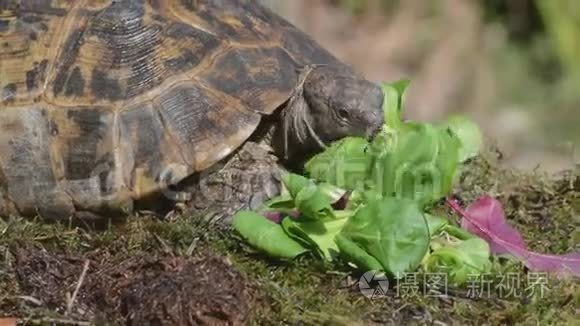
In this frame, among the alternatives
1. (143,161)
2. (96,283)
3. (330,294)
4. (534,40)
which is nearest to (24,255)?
(96,283)

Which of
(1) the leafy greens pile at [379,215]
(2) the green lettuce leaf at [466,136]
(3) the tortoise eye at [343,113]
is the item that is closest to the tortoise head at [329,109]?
(3) the tortoise eye at [343,113]

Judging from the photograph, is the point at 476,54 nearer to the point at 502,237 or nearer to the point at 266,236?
the point at 502,237

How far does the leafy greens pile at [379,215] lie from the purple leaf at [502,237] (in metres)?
0.08

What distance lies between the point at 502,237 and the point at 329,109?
2.44ft

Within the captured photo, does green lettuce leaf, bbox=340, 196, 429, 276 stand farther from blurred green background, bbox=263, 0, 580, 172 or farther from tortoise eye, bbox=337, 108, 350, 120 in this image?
blurred green background, bbox=263, 0, 580, 172

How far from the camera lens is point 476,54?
27.4 ft

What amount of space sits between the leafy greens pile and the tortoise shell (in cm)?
36

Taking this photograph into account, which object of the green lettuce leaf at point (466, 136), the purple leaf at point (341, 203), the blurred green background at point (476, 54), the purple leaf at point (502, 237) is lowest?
the blurred green background at point (476, 54)

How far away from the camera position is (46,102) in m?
3.94

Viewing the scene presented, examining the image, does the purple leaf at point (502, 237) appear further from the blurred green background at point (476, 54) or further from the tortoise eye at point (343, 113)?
the blurred green background at point (476, 54)

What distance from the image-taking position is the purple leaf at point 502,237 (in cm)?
352

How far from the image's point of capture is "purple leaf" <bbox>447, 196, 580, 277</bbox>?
3521 mm

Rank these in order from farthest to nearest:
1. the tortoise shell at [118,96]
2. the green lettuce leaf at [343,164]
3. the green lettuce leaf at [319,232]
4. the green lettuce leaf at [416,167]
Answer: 1. the tortoise shell at [118,96]
2. the green lettuce leaf at [343,164]
3. the green lettuce leaf at [416,167]
4. the green lettuce leaf at [319,232]

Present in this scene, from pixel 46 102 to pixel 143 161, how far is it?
384 millimetres
